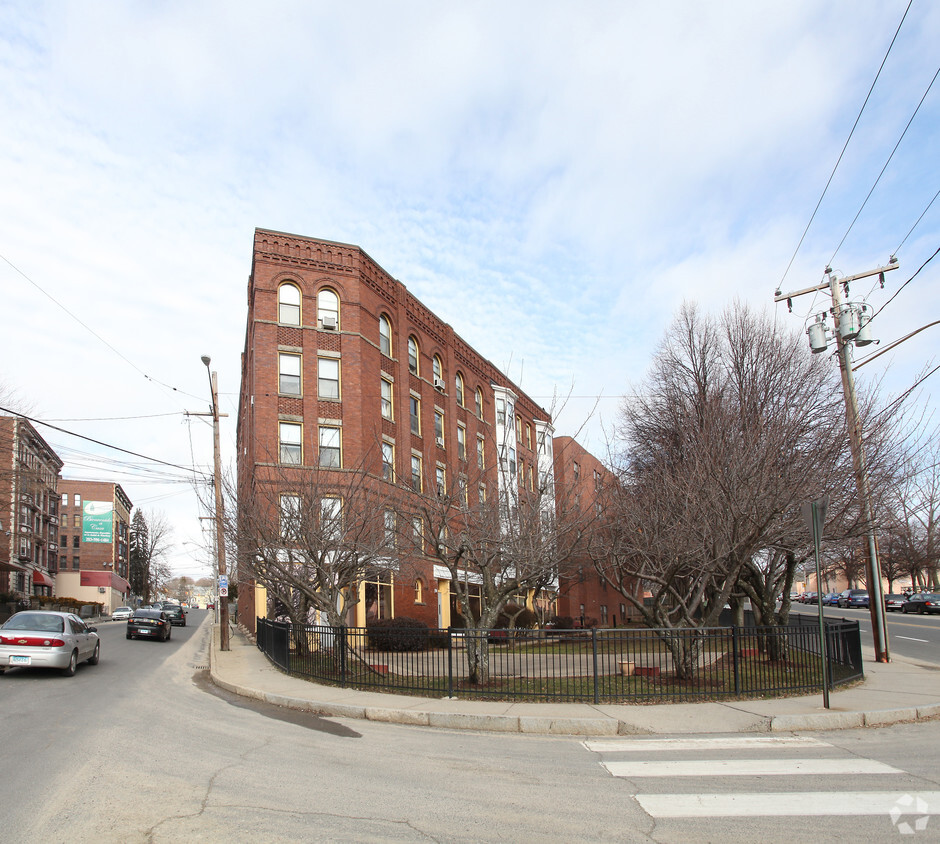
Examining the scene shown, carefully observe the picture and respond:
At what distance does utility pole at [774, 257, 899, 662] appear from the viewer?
52.2ft

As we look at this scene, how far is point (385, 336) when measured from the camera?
31422 mm

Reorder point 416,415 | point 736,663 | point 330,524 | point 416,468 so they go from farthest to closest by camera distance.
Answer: point 416,415
point 416,468
point 330,524
point 736,663

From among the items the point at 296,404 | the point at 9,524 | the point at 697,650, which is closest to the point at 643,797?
the point at 697,650

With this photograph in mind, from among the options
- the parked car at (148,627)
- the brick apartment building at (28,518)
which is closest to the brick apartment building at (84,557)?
the brick apartment building at (28,518)

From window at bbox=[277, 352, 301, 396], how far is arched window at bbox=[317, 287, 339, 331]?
1.68 m

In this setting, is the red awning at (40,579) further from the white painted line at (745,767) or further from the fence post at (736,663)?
the white painted line at (745,767)

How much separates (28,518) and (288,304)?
5395 cm

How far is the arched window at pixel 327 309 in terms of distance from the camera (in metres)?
28.2

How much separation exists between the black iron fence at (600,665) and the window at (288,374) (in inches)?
559

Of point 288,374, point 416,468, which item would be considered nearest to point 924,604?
point 416,468

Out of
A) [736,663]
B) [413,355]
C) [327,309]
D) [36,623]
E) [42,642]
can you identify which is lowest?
[736,663]

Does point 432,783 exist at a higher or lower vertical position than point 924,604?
higher

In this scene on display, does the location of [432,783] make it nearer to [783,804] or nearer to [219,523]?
[783,804]

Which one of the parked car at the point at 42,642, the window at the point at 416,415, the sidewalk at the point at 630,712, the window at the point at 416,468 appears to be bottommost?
the sidewalk at the point at 630,712
